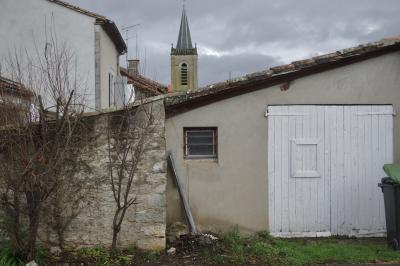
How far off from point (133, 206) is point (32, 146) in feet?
6.28

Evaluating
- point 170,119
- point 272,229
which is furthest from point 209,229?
point 170,119

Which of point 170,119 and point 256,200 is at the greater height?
point 170,119

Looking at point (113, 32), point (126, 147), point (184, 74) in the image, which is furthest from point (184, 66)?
point (126, 147)

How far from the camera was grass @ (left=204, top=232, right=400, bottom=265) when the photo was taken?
23.7ft

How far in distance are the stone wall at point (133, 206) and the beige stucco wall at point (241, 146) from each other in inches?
28.6

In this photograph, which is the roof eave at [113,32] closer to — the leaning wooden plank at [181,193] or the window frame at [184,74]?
the leaning wooden plank at [181,193]

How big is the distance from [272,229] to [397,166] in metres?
2.39

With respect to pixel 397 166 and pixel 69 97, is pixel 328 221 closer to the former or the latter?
pixel 397 166

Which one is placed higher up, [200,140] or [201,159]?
[200,140]

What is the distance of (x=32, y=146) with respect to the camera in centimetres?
663

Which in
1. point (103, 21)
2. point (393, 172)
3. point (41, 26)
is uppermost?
point (103, 21)

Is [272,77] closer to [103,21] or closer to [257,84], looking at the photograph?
[257,84]

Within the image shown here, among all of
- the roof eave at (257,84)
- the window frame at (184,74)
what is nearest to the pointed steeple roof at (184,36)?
the window frame at (184,74)

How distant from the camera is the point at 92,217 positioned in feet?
24.9
